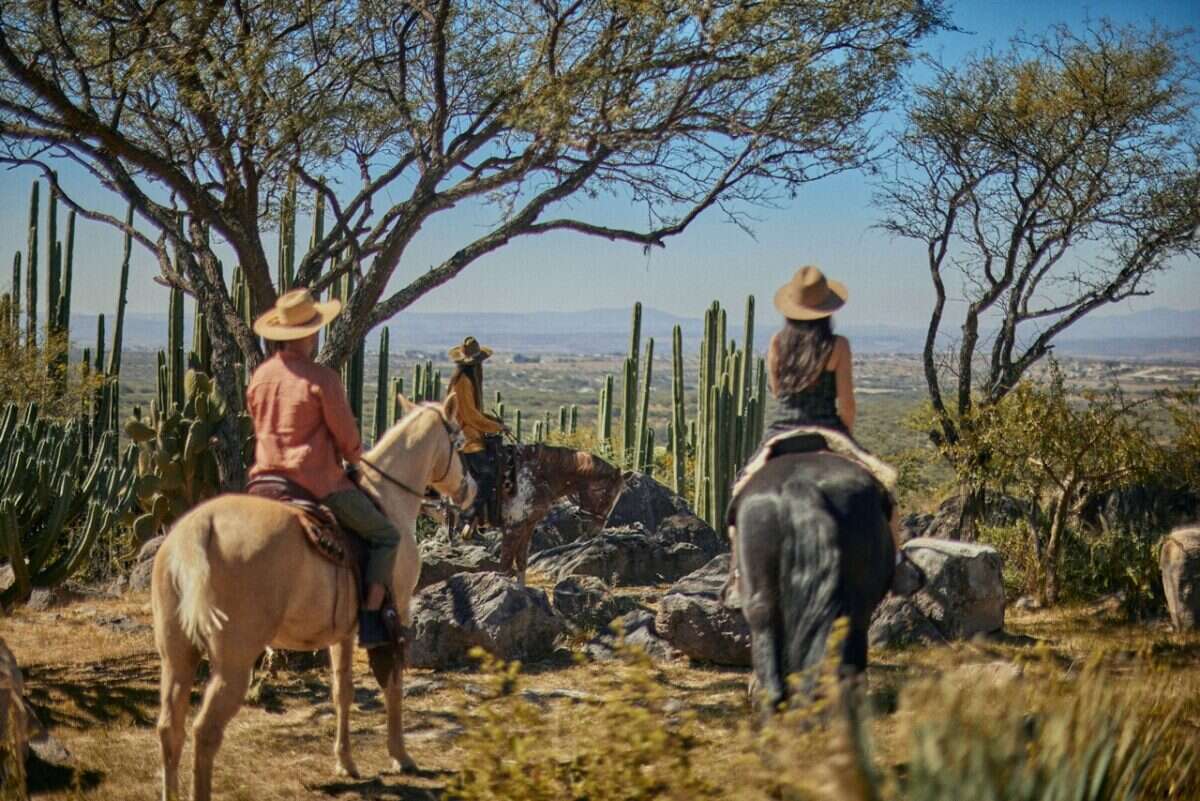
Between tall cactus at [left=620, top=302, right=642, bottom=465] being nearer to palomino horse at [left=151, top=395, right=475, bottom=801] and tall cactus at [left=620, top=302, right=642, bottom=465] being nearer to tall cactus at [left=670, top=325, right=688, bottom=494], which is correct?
tall cactus at [left=670, top=325, right=688, bottom=494]

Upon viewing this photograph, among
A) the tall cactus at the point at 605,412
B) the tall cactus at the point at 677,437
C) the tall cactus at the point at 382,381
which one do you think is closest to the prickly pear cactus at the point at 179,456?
the tall cactus at the point at 382,381

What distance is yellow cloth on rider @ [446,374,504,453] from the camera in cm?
1138

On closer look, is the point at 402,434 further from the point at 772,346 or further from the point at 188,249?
the point at 188,249

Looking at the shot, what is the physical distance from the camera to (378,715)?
799cm

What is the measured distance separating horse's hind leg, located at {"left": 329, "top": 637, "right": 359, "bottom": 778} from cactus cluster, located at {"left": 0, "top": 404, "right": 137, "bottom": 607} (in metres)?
4.77

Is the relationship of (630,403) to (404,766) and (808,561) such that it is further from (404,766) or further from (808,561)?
(808,561)

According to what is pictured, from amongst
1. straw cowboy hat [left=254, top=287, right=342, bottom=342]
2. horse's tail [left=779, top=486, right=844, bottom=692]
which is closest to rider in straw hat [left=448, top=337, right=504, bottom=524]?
straw cowboy hat [left=254, top=287, right=342, bottom=342]

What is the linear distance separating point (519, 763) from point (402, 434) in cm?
303

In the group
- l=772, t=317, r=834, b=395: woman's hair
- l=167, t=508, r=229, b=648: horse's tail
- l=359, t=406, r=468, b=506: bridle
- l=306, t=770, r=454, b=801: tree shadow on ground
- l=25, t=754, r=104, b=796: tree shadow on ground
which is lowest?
l=306, t=770, r=454, b=801: tree shadow on ground

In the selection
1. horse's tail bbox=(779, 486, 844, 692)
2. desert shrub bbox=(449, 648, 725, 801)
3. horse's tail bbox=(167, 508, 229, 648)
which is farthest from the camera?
horse's tail bbox=(167, 508, 229, 648)

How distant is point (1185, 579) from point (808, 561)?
6.67m

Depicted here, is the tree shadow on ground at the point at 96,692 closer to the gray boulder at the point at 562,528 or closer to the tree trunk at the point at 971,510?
the gray boulder at the point at 562,528

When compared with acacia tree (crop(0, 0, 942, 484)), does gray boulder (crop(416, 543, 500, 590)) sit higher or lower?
lower

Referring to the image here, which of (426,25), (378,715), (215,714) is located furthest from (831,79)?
(215,714)
